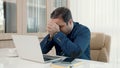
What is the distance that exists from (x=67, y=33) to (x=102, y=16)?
1654 mm

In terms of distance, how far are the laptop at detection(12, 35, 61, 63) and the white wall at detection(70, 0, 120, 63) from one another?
200cm

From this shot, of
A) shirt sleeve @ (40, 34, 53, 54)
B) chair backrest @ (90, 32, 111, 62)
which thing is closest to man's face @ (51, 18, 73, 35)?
shirt sleeve @ (40, 34, 53, 54)

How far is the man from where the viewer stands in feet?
4.14

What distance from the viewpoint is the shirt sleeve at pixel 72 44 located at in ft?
4.08

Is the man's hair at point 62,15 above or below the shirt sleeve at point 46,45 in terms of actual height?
above

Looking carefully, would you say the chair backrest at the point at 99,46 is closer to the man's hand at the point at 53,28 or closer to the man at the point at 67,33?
the man at the point at 67,33

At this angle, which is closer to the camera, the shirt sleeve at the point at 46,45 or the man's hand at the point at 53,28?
the man's hand at the point at 53,28

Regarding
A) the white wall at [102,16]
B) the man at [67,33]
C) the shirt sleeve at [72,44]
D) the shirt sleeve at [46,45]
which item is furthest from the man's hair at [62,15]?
the white wall at [102,16]

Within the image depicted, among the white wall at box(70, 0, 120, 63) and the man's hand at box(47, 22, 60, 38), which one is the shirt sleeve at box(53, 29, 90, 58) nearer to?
the man's hand at box(47, 22, 60, 38)

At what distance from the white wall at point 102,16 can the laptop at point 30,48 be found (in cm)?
200

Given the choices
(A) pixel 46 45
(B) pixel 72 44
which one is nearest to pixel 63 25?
(B) pixel 72 44

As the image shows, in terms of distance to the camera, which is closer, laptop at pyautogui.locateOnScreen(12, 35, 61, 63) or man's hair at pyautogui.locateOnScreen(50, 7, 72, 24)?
laptop at pyautogui.locateOnScreen(12, 35, 61, 63)

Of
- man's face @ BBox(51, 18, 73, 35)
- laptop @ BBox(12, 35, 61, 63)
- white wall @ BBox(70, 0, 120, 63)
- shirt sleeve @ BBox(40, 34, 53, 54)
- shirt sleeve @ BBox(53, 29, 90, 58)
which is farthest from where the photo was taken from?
white wall @ BBox(70, 0, 120, 63)

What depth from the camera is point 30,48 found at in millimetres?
1090
